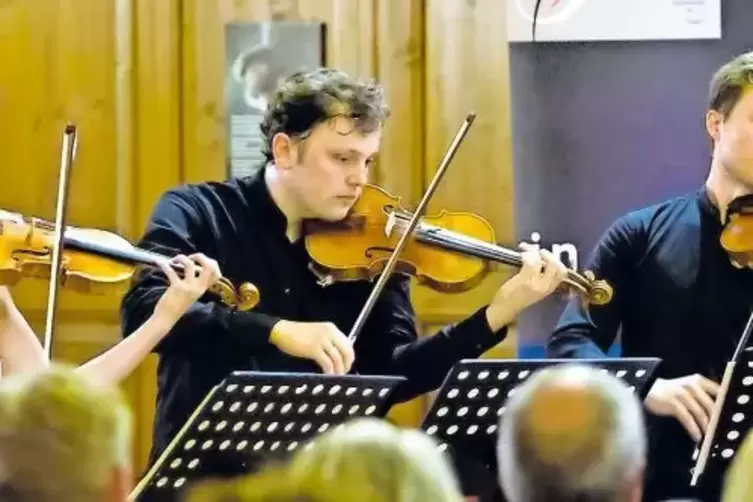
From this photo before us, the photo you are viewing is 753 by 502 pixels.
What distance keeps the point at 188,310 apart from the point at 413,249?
524 mm

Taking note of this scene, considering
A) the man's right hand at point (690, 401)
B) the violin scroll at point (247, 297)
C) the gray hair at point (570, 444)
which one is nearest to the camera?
the gray hair at point (570, 444)

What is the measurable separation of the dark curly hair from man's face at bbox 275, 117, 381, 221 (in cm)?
2

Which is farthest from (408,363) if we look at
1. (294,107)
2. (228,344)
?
(294,107)

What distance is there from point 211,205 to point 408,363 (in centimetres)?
55

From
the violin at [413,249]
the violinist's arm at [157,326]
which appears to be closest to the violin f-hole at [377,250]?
the violin at [413,249]

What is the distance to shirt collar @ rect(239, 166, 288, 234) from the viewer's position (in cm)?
309

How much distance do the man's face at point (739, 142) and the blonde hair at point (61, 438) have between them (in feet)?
6.83

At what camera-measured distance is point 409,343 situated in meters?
3.13

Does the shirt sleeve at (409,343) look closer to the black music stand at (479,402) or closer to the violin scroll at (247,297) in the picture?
the violin scroll at (247,297)

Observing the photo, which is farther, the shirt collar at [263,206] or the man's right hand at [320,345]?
the shirt collar at [263,206]

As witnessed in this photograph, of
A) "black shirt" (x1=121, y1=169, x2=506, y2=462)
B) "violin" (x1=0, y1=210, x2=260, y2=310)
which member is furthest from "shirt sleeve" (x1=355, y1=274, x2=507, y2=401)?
"violin" (x1=0, y1=210, x2=260, y2=310)

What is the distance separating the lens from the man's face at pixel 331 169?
9.97 ft

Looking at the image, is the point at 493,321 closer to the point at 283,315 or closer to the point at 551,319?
the point at 283,315

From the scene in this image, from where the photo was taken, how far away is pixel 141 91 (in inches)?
174
